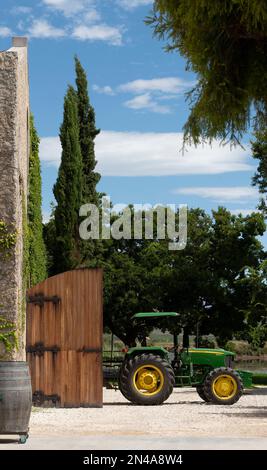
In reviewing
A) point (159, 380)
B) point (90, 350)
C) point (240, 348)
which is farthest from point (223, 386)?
point (240, 348)

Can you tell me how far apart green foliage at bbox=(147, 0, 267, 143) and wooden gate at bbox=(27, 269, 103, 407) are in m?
4.92

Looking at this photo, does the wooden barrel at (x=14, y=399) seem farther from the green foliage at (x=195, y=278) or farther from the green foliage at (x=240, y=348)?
the green foliage at (x=240, y=348)

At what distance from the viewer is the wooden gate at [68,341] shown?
53.9 ft

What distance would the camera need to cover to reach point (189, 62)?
42.8 ft

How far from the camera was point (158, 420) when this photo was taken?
13.8 meters

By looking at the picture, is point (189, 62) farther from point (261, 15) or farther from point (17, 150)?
point (17, 150)

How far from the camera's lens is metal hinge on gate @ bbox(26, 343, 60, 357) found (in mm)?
16516

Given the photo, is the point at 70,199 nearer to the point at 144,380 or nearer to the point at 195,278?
the point at 195,278

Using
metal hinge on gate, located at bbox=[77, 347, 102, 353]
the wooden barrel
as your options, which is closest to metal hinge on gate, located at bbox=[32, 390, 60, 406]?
metal hinge on gate, located at bbox=[77, 347, 102, 353]

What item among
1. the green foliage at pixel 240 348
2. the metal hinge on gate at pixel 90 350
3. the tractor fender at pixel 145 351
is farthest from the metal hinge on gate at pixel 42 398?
the green foliage at pixel 240 348

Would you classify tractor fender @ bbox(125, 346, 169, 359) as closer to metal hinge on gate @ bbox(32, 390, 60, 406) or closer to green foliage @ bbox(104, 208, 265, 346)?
metal hinge on gate @ bbox(32, 390, 60, 406)

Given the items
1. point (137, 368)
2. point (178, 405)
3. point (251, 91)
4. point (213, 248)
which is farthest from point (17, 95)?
point (213, 248)

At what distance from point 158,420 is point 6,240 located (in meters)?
4.23

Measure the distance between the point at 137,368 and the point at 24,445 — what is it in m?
7.33
